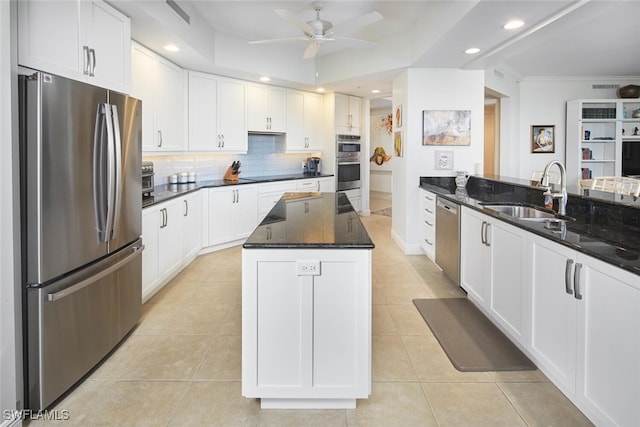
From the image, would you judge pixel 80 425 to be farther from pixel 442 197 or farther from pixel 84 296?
pixel 442 197

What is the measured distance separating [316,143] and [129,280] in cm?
502

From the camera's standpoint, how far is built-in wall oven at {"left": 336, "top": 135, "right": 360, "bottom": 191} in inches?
299

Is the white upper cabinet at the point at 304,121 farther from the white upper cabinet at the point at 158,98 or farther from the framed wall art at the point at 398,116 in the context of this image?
the white upper cabinet at the point at 158,98

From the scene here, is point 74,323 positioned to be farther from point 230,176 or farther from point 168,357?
point 230,176

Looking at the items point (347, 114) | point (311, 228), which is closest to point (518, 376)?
point (311, 228)

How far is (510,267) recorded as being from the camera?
271 centimetres

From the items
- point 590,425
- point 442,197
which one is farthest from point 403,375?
point 442,197

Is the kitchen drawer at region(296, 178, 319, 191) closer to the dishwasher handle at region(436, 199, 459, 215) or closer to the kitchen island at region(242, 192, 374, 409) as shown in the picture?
the dishwasher handle at region(436, 199, 459, 215)

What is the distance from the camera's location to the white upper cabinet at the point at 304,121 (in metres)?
6.86

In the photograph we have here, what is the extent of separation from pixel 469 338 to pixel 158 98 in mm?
Answer: 3851

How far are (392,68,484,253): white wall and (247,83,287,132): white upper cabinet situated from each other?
204 cm

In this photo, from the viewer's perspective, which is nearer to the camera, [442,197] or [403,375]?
[403,375]

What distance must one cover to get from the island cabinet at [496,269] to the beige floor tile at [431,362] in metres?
0.46

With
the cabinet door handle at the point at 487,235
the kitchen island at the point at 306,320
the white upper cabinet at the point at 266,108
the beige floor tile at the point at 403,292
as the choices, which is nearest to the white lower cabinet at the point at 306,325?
the kitchen island at the point at 306,320
